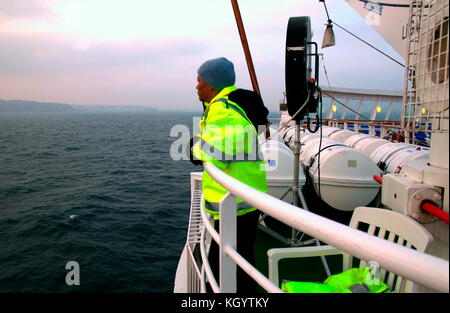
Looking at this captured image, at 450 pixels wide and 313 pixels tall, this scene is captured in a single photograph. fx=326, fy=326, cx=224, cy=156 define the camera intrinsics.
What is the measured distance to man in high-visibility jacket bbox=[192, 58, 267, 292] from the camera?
1.87 m

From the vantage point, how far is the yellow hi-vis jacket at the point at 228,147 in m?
1.86

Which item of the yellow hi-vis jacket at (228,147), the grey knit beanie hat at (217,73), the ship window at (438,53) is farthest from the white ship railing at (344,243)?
the ship window at (438,53)

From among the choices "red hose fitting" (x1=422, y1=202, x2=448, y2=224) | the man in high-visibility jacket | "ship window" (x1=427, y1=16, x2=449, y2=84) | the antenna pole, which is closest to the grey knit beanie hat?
the man in high-visibility jacket

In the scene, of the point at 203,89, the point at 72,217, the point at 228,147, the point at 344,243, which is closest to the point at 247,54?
the point at 203,89

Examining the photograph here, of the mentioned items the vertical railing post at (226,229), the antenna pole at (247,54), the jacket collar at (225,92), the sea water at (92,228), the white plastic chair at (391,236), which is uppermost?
the antenna pole at (247,54)

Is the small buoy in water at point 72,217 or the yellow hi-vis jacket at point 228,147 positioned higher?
the yellow hi-vis jacket at point 228,147

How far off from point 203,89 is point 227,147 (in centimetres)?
58

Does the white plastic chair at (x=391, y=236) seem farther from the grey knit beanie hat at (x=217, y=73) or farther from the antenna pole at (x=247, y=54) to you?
the antenna pole at (x=247, y=54)

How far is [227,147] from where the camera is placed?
73.0 inches

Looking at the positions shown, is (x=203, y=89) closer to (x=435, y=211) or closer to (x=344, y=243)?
(x=435, y=211)

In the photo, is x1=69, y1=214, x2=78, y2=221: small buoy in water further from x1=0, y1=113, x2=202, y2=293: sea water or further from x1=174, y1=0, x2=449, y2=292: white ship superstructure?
x1=174, y1=0, x2=449, y2=292: white ship superstructure

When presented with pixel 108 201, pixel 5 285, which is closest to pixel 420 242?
pixel 5 285
